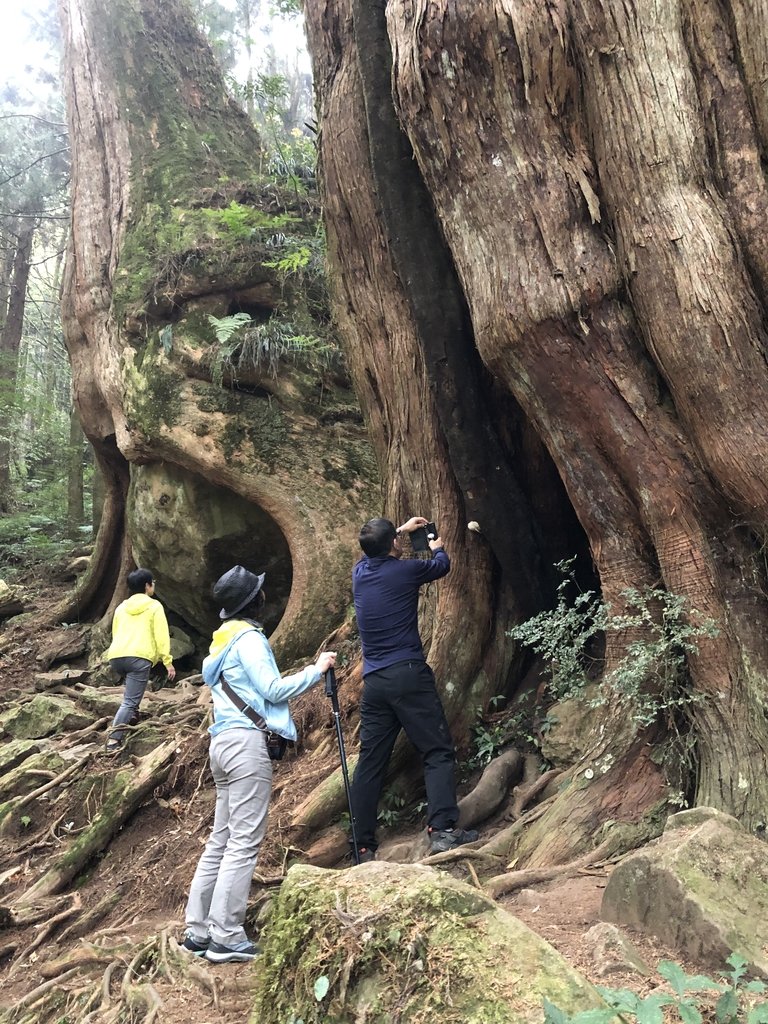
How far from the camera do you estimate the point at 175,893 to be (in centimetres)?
504

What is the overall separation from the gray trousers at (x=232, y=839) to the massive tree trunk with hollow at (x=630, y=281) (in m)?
1.57

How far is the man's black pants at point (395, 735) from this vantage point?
185 inches

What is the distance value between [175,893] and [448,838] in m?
2.07

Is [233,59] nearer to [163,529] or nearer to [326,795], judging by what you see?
[163,529]

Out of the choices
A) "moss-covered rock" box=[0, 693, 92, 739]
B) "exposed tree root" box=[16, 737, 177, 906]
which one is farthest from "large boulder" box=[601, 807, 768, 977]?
"moss-covered rock" box=[0, 693, 92, 739]

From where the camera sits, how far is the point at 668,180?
3857 millimetres

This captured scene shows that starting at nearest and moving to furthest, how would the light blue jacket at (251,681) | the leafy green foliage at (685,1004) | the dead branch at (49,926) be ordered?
the leafy green foliage at (685,1004), the light blue jacket at (251,681), the dead branch at (49,926)

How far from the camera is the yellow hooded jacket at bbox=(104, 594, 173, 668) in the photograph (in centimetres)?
754

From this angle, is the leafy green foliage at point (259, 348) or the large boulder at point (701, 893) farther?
the leafy green foliage at point (259, 348)

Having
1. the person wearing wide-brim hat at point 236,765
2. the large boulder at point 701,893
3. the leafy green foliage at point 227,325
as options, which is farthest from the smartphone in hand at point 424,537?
the leafy green foliage at point 227,325

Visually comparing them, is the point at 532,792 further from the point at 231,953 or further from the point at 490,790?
the point at 231,953

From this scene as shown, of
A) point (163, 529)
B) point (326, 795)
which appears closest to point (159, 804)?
point (326, 795)

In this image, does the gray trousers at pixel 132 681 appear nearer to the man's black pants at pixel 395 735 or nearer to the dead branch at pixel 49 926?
the dead branch at pixel 49 926

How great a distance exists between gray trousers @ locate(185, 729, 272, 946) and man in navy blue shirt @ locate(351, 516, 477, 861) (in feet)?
3.41
